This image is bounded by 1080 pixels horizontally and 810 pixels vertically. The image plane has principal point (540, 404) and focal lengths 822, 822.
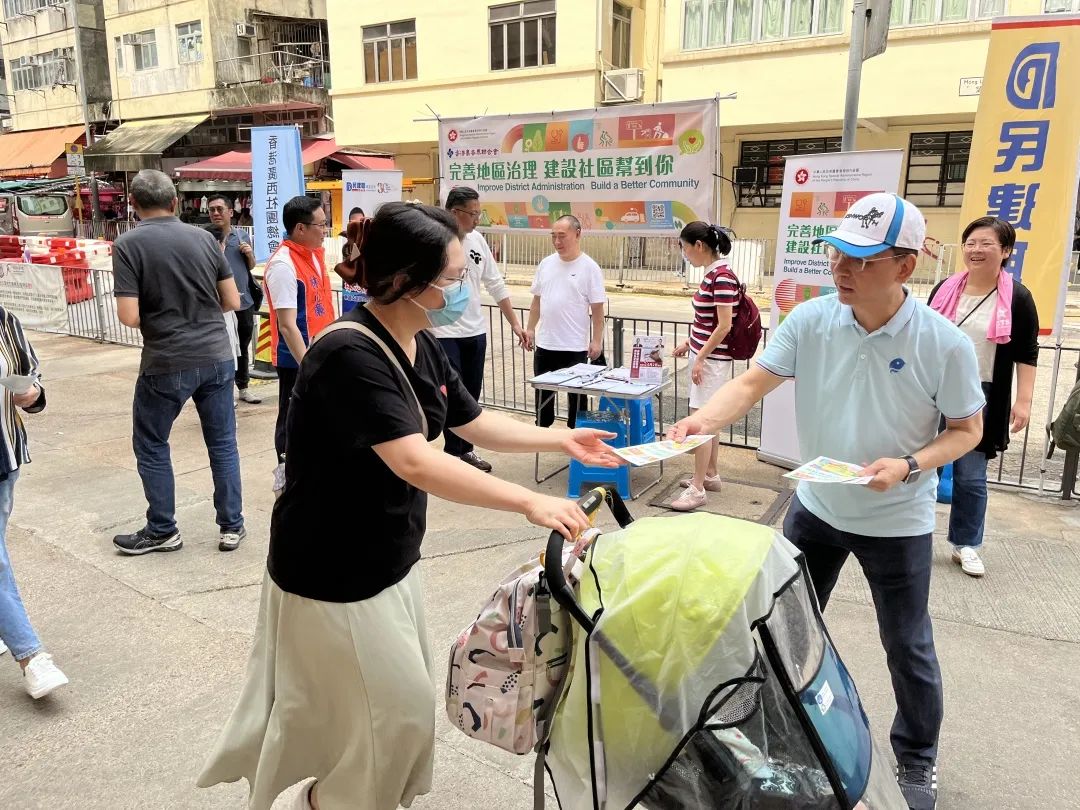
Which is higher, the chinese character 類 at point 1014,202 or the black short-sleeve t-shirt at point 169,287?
the chinese character 類 at point 1014,202

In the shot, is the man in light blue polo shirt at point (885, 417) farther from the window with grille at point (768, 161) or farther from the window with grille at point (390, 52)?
the window with grille at point (390, 52)

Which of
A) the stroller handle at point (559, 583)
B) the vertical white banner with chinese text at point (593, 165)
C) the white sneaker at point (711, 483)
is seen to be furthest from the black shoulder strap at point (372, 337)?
the vertical white banner with chinese text at point (593, 165)

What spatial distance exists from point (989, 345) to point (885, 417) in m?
2.28

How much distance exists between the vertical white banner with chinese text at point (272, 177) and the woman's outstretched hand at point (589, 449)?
748cm

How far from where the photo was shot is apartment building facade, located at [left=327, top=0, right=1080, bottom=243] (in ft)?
56.2

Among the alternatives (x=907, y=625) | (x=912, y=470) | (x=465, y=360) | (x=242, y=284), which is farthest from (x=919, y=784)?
(x=242, y=284)

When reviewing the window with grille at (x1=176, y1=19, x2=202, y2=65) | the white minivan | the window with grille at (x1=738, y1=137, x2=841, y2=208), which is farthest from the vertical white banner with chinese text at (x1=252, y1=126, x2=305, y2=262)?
the window with grille at (x1=176, y1=19, x2=202, y2=65)

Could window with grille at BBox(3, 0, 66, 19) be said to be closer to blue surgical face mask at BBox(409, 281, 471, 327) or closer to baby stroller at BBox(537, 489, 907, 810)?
blue surgical face mask at BBox(409, 281, 471, 327)

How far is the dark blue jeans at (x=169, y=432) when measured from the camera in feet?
14.2

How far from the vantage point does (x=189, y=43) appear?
104 ft

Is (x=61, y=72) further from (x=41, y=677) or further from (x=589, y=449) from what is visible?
(x=589, y=449)

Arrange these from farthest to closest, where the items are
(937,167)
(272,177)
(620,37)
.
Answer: (620,37) < (937,167) < (272,177)

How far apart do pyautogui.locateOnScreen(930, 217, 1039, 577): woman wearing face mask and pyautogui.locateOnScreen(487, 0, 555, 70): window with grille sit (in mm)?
19325

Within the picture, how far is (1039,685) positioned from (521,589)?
2.60 meters
